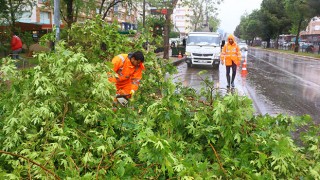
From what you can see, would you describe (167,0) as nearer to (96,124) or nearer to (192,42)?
(192,42)

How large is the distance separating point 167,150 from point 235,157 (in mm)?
1026

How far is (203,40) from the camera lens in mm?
19469

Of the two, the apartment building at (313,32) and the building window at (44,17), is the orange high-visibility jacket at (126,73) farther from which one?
the apartment building at (313,32)

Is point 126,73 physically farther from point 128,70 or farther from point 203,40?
point 203,40

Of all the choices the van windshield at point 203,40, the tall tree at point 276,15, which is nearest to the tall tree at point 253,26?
the tall tree at point 276,15

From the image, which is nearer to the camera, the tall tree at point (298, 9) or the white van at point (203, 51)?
the white van at point (203, 51)

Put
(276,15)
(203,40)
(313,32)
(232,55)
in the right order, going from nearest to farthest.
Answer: (232,55) < (203,40) < (276,15) < (313,32)

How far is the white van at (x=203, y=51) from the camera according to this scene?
1834cm

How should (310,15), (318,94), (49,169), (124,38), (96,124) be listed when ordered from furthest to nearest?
(310,15), (318,94), (124,38), (96,124), (49,169)

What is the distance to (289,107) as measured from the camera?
8.19 metres

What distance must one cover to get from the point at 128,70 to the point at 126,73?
0.25 ft

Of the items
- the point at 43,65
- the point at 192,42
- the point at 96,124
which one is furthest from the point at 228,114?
the point at 192,42

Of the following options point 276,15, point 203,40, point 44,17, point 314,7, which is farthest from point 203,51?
point 276,15

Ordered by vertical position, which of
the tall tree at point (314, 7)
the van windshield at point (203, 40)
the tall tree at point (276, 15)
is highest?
the tall tree at point (276, 15)
